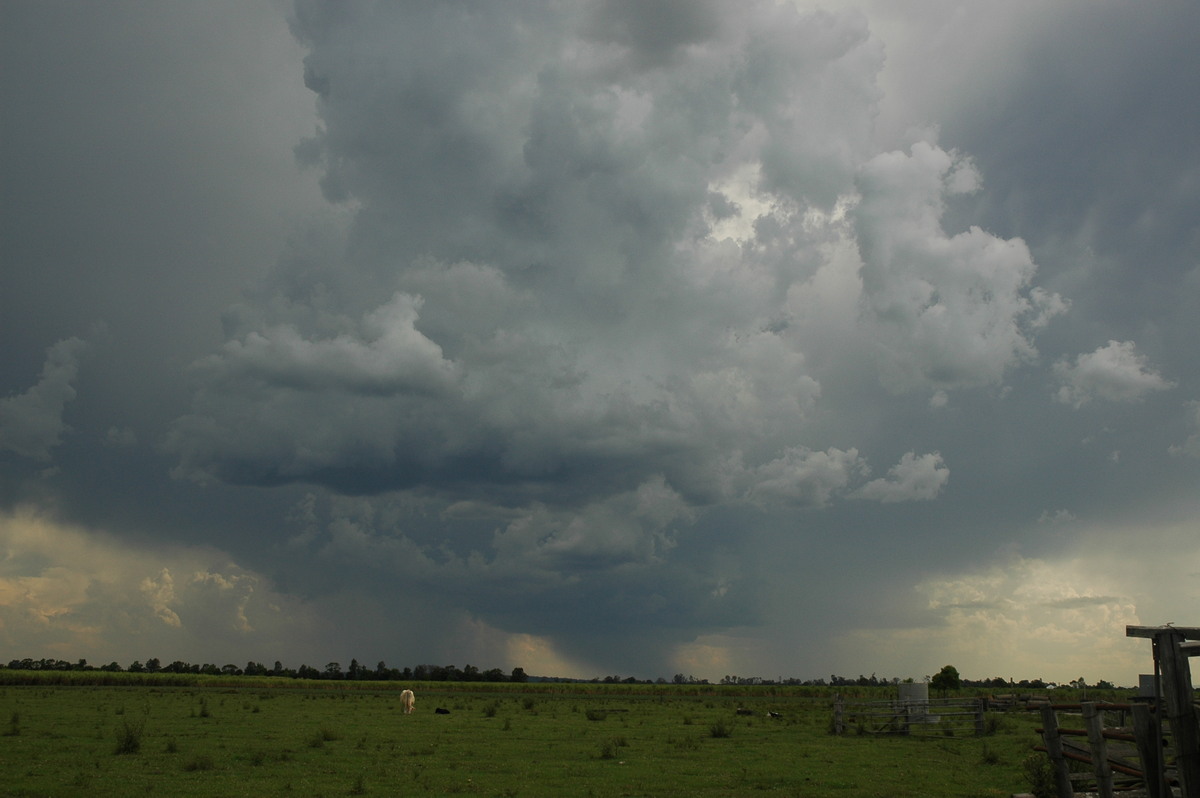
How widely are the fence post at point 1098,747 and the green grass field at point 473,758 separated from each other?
11.2 m

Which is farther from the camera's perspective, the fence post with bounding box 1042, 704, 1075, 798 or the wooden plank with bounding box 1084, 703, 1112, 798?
the fence post with bounding box 1042, 704, 1075, 798

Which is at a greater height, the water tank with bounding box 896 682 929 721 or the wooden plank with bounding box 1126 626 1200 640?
the wooden plank with bounding box 1126 626 1200 640

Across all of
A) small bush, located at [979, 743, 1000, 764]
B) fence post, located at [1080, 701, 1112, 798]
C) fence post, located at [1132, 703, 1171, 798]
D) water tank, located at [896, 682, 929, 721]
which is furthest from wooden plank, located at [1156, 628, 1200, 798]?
water tank, located at [896, 682, 929, 721]

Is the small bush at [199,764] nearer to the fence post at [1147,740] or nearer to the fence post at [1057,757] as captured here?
the fence post at [1057,757]

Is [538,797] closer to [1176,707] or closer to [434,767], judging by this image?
[434,767]

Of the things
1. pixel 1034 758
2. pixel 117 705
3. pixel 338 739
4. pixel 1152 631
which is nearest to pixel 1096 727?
pixel 1152 631

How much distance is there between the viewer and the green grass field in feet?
76.3

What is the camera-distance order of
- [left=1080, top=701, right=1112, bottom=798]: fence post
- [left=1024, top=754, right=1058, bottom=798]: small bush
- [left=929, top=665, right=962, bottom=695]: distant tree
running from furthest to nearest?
[left=929, top=665, right=962, bottom=695]: distant tree
[left=1024, top=754, right=1058, bottom=798]: small bush
[left=1080, top=701, right=1112, bottom=798]: fence post

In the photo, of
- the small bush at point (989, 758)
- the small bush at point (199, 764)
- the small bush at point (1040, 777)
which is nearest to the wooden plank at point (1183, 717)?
the small bush at point (1040, 777)

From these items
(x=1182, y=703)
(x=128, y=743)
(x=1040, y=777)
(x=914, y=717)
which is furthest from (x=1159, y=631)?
(x=914, y=717)

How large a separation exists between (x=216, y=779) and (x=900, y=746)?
2912cm

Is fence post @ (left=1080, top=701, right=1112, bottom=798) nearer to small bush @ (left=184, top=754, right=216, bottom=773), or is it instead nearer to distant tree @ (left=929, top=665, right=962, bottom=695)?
small bush @ (left=184, top=754, right=216, bottom=773)

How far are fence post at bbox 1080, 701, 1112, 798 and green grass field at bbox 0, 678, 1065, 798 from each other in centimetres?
1120

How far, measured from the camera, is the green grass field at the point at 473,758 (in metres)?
23.3
